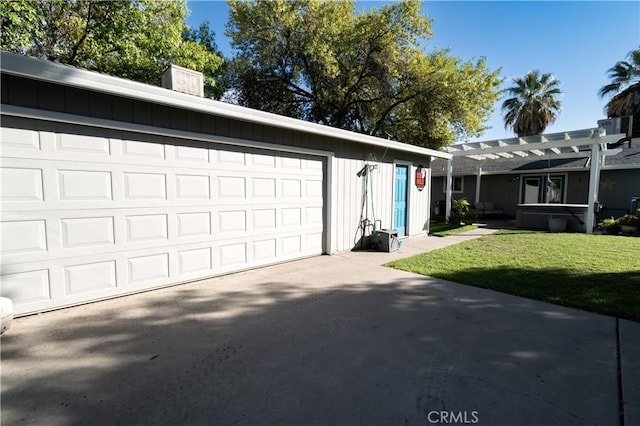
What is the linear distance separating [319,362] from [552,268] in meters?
5.01

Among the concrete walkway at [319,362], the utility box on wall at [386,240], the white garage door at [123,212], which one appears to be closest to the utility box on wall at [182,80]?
the white garage door at [123,212]

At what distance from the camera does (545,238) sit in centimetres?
864

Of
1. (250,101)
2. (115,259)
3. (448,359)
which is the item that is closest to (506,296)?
(448,359)

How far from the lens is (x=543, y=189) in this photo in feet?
48.3

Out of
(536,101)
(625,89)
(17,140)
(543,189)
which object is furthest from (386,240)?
(625,89)

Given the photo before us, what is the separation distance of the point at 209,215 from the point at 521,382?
4.22 metres

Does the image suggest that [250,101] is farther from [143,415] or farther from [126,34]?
[143,415]

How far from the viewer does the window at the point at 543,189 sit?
14.4 metres

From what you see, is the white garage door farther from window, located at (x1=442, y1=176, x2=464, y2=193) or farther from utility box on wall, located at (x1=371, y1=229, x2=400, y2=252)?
window, located at (x1=442, y1=176, x2=464, y2=193)

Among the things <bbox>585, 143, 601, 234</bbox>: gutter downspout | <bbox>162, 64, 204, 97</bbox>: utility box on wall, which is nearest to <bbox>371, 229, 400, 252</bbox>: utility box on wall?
<bbox>162, 64, 204, 97</bbox>: utility box on wall

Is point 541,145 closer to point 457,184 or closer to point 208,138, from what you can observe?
point 457,184

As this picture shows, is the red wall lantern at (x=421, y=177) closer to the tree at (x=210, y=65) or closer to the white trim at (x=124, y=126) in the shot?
the white trim at (x=124, y=126)

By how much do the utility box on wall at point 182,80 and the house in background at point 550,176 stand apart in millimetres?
10259

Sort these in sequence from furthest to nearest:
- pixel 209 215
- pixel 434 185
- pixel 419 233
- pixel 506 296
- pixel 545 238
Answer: pixel 434 185 < pixel 419 233 < pixel 545 238 < pixel 209 215 < pixel 506 296
